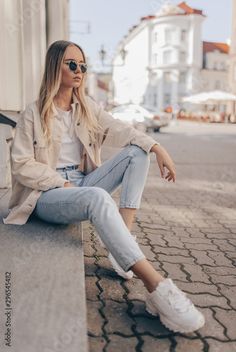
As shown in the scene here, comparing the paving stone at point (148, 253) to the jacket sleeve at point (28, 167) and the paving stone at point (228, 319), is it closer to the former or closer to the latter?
the paving stone at point (228, 319)

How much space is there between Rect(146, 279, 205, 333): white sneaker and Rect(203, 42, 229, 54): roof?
66011 mm

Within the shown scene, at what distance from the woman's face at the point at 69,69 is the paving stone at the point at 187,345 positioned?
1696 millimetres

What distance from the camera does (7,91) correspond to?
16.1 ft

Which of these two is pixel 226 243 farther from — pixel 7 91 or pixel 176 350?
pixel 7 91

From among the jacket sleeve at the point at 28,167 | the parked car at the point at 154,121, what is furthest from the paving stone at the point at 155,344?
the parked car at the point at 154,121

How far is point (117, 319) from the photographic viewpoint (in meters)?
2.28

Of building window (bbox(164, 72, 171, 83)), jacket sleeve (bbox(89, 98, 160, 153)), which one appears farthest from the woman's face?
building window (bbox(164, 72, 171, 83))

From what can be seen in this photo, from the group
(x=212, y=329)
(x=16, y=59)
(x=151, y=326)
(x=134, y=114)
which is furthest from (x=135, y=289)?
(x=134, y=114)

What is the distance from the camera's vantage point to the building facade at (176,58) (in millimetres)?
59625

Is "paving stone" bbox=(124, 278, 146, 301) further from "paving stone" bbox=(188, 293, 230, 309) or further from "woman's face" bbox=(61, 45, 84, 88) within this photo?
"woman's face" bbox=(61, 45, 84, 88)

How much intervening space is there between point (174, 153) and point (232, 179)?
4.00 metres

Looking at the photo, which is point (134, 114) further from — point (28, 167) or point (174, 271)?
point (28, 167)

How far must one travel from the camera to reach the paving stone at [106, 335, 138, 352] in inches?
79.4

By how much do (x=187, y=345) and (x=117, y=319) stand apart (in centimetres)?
41
